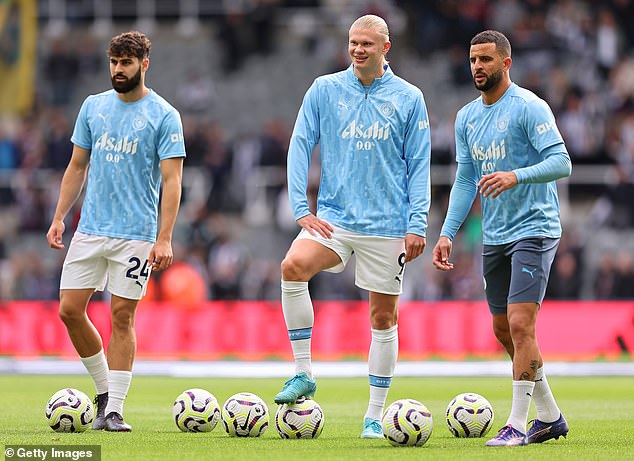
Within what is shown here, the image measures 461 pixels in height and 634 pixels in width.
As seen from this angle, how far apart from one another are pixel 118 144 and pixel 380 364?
8.58 ft

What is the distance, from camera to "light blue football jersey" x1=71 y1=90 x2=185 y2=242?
9992 mm

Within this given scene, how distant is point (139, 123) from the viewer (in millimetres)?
10000

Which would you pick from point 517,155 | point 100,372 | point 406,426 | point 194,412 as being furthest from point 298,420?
point 517,155

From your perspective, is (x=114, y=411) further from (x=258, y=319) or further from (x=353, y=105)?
(x=258, y=319)

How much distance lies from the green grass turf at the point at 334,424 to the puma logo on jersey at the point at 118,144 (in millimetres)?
2143

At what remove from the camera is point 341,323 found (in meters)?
20.1

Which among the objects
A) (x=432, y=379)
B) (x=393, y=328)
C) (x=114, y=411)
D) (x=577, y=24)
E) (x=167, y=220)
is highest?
(x=577, y=24)

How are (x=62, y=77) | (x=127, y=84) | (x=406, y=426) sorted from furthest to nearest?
(x=62, y=77) < (x=127, y=84) < (x=406, y=426)

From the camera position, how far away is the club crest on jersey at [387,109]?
31.0 ft

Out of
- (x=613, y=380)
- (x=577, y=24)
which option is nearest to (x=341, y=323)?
(x=613, y=380)

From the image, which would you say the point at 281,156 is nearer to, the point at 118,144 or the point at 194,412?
the point at 118,144

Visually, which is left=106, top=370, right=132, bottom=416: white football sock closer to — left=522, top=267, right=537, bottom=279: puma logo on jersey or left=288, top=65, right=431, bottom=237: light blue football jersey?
left=288, top=65, right=431, bottom=237: light blue football jersey

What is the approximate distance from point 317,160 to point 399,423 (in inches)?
577

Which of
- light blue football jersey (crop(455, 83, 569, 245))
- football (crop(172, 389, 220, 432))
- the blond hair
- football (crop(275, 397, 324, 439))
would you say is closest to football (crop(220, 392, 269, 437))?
football (crop(275, 397, 324, 439))
